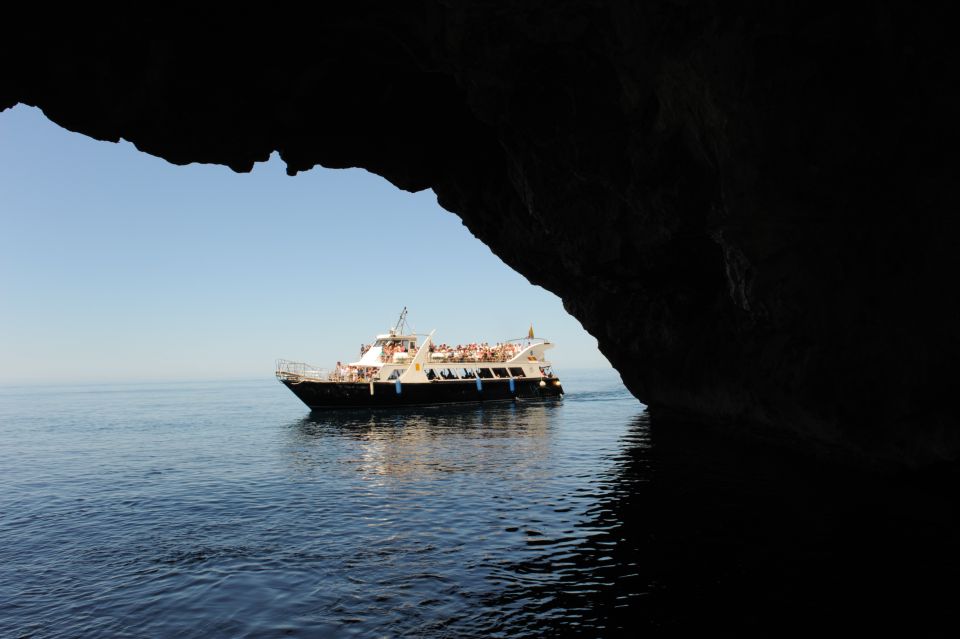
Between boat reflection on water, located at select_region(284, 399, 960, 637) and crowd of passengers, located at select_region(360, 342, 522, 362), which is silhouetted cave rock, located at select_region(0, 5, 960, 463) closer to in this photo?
boat reflection on water, located at select_region(284, 399, 960, 637)

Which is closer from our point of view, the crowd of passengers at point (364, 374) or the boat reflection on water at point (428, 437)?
the boat reflection on water at point (428, 437)

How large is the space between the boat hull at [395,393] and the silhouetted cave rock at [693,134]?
2656 centimetres

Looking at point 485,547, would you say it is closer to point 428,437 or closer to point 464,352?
point 428,437

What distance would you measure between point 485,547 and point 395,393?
36.9 metres

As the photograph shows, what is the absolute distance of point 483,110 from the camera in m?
17.3

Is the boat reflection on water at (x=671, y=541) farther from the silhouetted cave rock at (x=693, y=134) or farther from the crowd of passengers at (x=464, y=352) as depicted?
the crowd of passengers at (x=464, y=352)

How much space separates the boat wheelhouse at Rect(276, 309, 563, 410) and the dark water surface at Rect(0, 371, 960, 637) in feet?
76.5

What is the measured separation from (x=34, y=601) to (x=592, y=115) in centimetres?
1641

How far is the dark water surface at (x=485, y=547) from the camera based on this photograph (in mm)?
8555

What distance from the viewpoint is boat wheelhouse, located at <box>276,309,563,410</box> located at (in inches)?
1857

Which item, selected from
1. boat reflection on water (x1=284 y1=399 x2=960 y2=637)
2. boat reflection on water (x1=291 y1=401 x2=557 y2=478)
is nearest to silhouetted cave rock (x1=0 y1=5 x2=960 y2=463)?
boat reflection on water (x1=284 y1=399 x2=960 y2=637)

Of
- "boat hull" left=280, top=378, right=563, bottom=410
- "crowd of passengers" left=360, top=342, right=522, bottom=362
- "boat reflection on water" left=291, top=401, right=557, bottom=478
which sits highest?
"crowd of passengers" left=360, top=342, right=522, bottom=362

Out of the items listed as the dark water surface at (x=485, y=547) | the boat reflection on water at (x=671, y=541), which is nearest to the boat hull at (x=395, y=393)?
the dark water surface at (x=485, y=547)

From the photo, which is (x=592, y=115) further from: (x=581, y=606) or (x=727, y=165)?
(x=581, y=606)
